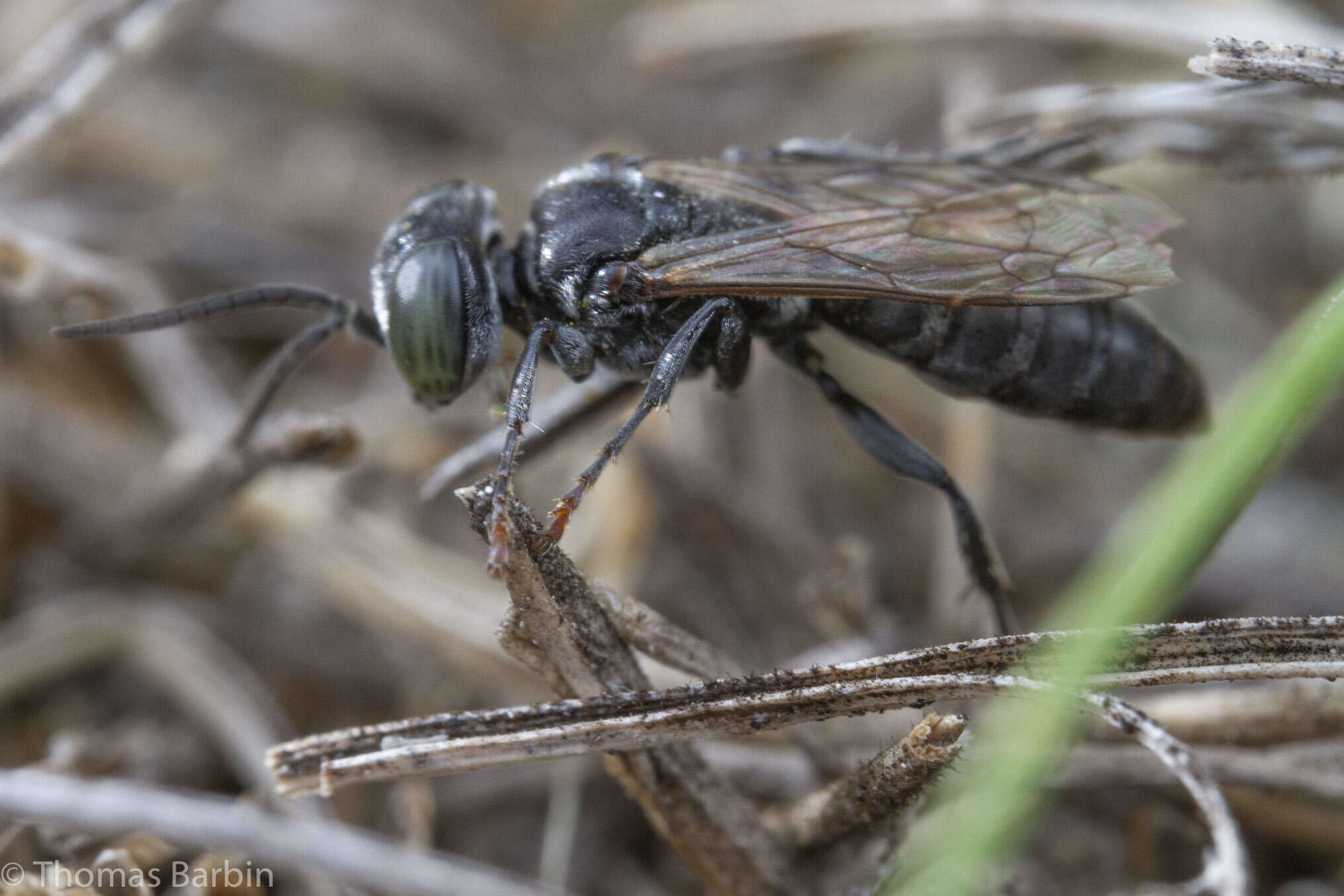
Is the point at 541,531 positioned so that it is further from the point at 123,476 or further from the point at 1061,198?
the point at 123,476

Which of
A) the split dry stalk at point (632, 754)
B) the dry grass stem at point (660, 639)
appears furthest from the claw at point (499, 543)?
the dry grass stem at point (660, 639)

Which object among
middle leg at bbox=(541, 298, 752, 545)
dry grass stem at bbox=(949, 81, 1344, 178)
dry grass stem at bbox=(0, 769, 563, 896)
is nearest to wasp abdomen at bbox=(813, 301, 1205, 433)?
middle leg at bbox=(541, 298, 752, 545)

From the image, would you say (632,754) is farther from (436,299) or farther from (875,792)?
(436,299)

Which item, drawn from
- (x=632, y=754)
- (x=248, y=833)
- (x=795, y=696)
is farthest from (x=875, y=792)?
(x=248, y=833)

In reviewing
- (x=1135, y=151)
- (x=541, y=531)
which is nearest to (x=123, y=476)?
(x=541, y=531)

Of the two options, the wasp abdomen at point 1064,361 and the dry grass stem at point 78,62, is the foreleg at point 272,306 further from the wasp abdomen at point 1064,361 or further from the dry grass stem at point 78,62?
the wasp abdomen at point 1064,361

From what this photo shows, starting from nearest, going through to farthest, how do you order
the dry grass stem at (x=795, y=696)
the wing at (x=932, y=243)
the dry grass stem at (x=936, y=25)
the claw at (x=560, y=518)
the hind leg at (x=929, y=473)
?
the dry grass stem at (x=795, y=696), the claw at (x=560, y=518), the wing at (x=932, y=243), the hind leg at (x=929, y=473), the dry grass stem at (x=936, y=25)

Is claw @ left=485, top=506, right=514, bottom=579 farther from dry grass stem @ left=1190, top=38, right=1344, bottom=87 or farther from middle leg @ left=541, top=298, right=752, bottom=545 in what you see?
dry grass stem @ left=1190, top=38, right=1344, bottom=87
